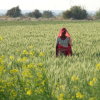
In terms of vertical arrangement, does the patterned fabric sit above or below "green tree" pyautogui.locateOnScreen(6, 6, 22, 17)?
above

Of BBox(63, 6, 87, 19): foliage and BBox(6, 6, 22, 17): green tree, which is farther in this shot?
BBox(6, 6, 22, 17): green tree

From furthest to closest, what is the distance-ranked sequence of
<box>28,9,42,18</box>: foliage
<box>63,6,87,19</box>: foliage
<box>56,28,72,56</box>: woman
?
1. <box>28,9,42,18</box>: foliage
2. <box>63,6,87,19</box>: foliage
3. <box>56,28,72,56</box>: woman

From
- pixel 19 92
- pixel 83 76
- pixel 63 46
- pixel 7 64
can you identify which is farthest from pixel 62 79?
pixel 63 46

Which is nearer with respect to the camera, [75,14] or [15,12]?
[75,14]

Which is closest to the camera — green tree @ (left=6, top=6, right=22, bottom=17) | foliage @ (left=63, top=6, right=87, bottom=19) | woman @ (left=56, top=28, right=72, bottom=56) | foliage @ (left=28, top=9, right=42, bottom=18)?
woman @ (left=56, top=28, right=72, bottom=56)

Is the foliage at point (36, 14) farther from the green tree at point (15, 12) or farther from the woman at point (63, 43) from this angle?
the woman at point (63, 43)

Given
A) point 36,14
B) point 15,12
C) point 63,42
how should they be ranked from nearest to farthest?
point 63,42 → point 15,12 → point 36,14

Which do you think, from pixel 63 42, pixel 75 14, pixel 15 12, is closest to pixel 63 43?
pixel 63 42

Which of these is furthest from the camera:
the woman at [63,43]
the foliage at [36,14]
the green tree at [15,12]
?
the foliage at [36,14]

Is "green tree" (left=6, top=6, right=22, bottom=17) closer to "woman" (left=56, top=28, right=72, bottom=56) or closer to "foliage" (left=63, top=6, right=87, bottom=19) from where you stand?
"foliage" (left=63, top=6, right=87, bottom=19)

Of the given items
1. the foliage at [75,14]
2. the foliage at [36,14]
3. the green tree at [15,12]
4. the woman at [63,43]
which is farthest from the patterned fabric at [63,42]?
the foliage at [36,14]

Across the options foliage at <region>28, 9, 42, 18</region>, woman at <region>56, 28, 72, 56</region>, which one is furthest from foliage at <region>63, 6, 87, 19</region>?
woman at <region>56, 28, 72, 56</region>

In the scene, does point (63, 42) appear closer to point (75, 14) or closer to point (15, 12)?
point (75, 14)

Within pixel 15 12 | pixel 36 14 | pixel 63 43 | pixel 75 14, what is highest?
pixel 63 43
